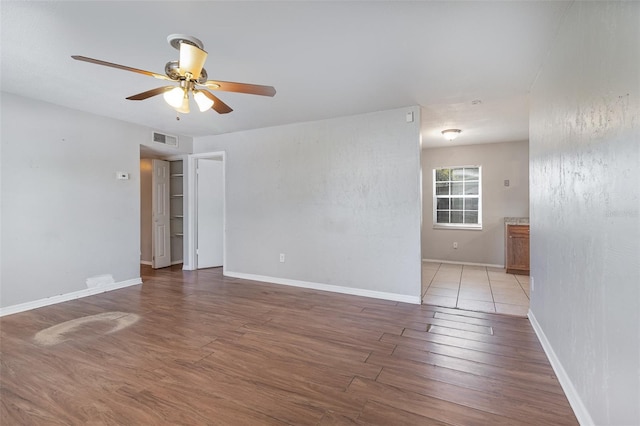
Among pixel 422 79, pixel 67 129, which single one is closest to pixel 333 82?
pixel 422 79

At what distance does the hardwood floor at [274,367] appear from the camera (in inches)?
66.6

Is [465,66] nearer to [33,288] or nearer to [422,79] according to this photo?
[422,79]

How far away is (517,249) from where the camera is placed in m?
4.94

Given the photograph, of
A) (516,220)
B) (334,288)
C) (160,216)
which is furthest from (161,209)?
(516,220)

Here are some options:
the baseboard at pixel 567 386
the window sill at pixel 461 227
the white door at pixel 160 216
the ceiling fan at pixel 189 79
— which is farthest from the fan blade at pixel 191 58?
the window sill at pixel 461 227

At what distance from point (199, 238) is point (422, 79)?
15.0ft

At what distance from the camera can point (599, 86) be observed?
1407 millimetres

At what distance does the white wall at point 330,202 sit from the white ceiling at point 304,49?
0.50m

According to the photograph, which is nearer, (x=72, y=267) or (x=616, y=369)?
(x=616, y=369)

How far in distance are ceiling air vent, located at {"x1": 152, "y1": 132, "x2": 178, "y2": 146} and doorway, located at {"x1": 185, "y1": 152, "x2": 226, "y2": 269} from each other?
1.38 feet

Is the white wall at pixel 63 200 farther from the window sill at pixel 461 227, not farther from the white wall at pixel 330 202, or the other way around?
the window sill at pixel 461 227

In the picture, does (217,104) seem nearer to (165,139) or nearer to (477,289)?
(165,139)

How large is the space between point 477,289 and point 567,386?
245cm

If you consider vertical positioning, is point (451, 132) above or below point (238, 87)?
above
